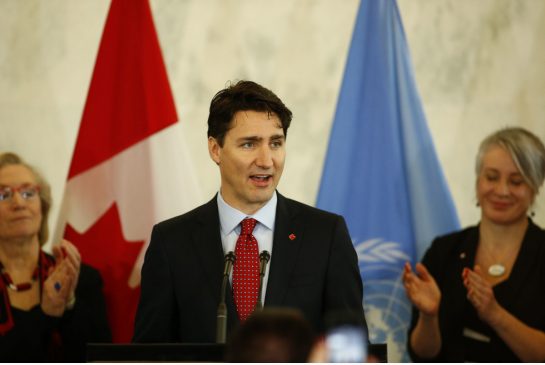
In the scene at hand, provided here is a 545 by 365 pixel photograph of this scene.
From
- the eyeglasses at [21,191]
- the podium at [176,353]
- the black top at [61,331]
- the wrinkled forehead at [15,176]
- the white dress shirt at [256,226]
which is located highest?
the wrinkled forehead at [15,176]

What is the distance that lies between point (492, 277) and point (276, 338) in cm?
315

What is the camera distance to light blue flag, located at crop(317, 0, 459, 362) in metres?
4.52

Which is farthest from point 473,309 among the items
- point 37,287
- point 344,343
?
point 344,343

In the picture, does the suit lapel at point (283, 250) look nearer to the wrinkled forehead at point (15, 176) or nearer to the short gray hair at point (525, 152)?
the short gray hair at point (525, 152)

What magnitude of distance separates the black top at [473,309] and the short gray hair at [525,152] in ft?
0.74

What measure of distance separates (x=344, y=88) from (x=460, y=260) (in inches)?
41.9

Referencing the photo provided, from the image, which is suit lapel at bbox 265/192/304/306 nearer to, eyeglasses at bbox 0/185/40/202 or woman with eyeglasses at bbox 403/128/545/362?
woman with eyeglasses at bbox 403/128/545/362

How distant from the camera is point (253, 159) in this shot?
10.3 feet

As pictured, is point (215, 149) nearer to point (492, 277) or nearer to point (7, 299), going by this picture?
point (7, 299)

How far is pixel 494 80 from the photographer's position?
4.99 metres

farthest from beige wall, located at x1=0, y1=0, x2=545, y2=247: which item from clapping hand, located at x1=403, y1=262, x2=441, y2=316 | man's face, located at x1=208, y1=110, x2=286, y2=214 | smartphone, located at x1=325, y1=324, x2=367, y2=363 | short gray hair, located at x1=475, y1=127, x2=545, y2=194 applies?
smartphone, located at x1=325, y1=324, x2=367, y2=363

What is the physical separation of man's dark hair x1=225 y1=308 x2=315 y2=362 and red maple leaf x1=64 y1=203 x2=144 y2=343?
3319 mm

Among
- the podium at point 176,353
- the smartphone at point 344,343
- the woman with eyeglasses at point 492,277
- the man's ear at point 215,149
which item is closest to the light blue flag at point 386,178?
the woman with eyeglasses at point 492,277

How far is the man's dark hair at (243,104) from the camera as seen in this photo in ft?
10.3
